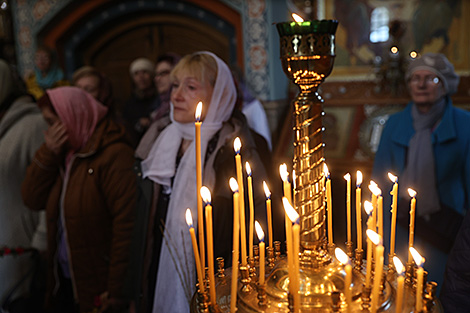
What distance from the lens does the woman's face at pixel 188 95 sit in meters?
1.85

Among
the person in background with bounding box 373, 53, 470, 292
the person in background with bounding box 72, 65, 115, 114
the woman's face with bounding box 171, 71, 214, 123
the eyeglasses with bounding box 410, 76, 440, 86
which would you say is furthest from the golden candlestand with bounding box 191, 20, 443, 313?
the person in background with bounding box 72, 65, 115, 114

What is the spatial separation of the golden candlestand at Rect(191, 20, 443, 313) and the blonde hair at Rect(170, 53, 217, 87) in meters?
1.24

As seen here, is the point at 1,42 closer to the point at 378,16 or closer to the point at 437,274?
the point at 378,16

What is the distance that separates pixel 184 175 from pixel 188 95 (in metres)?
0.34

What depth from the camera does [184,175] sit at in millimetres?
1875

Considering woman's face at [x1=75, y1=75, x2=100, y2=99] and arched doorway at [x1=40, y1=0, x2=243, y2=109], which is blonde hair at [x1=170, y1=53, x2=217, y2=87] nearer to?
woman's face at [x1=75, y1=75, x2=100, y2=99]

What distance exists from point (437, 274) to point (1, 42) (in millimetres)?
6571

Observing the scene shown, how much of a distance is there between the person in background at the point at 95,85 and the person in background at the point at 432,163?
82.9 inches

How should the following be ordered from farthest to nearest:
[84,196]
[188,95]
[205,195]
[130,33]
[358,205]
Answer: [130,33]
[84,196]
[188,95]
[358,205]
[205,195]

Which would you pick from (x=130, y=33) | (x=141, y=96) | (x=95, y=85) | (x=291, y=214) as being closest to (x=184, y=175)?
(x=291, y=214)

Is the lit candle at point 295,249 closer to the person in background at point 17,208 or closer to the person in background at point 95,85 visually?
the person in background at point 17,208

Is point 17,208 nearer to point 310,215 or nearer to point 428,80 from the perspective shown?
point 310,215

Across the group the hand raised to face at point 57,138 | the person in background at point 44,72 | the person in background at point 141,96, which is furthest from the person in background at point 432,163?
the person in background at point 44,72

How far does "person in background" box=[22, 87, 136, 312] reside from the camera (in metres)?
2.09
